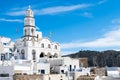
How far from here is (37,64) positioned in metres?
43.1

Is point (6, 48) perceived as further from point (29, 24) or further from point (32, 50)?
point (29, 24)

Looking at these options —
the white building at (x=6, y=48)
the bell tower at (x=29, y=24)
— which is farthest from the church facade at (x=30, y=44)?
the white building at (x=6, y=48)

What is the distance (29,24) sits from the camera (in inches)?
2137

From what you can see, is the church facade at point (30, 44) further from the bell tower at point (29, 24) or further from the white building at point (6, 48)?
the white building at point (6, 48)

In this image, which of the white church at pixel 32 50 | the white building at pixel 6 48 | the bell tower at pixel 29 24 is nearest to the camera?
the white church at pixel 32 50

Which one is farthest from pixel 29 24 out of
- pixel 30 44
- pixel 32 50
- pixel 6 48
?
pixel 6 48

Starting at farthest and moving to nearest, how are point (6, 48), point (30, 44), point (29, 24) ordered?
1. point (6, 48)
2. point (29, 24)
3. point (30, 44)

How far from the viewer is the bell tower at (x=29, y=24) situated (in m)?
54.3

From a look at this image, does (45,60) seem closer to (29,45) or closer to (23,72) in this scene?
(29,45)

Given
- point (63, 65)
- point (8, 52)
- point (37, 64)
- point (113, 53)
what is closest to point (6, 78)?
point (37, 64)

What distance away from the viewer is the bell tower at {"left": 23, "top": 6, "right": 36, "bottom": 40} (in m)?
54.3

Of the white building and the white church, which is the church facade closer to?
the white church

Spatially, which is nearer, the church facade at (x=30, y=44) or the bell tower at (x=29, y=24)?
the church facade at (x=30, y=44)

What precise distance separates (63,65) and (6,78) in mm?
12794
